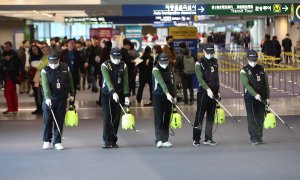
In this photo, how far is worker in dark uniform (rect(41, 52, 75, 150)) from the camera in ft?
46.8

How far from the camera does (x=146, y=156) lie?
44.4 feet

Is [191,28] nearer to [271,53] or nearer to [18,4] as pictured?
[18,4]

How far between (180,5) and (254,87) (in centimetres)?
680

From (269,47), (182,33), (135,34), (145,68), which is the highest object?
(135,34)

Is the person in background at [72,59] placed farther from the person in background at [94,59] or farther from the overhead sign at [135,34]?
the overhead sign at [135,34]

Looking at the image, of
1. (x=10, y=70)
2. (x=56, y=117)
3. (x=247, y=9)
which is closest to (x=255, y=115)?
(x=56, y=117)

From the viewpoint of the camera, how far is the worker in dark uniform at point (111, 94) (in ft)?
47.2

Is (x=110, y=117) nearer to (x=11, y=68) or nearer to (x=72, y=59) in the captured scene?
(x=11, y=68)

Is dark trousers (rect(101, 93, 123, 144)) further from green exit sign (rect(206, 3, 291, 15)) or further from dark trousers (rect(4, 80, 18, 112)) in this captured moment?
green exit sign (rect(206, 3, 291, 15))

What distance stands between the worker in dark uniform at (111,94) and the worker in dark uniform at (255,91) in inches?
88.4

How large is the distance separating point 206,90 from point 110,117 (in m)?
1.85

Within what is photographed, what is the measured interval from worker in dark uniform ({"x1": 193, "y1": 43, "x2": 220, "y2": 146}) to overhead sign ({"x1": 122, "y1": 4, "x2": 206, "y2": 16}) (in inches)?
250

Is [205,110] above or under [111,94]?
under

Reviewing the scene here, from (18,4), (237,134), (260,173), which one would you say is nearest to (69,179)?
(260,173)
